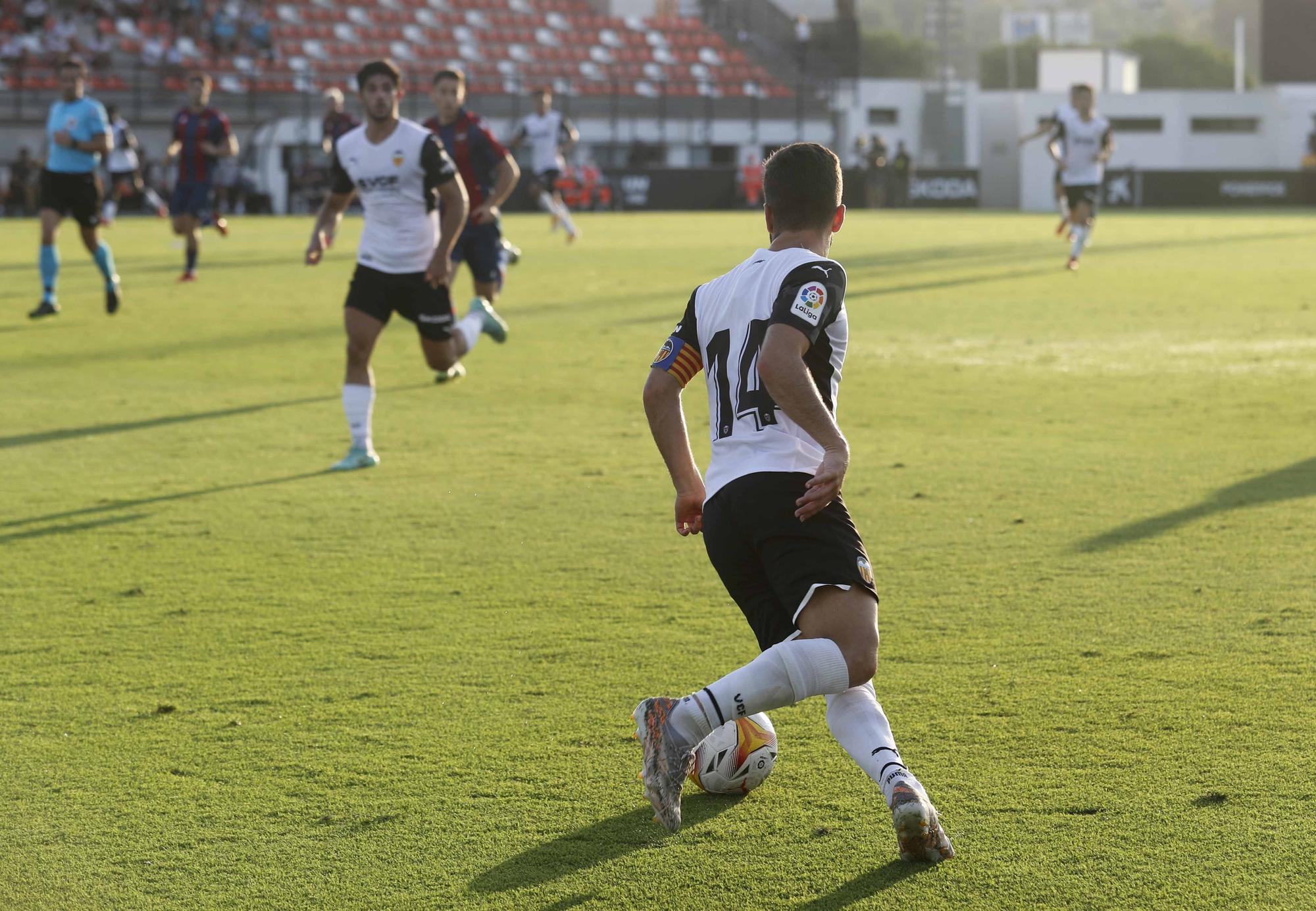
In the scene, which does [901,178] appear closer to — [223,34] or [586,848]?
[223,34]

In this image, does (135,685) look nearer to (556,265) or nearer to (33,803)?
(33,803)

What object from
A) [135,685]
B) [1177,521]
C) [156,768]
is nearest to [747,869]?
[156,768]

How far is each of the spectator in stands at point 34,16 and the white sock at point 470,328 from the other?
3509cm

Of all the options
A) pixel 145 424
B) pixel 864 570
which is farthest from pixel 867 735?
pixel 145 424

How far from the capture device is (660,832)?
11.2 ft

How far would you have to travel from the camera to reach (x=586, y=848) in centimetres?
331

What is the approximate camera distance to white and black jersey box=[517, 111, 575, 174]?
27094 mm

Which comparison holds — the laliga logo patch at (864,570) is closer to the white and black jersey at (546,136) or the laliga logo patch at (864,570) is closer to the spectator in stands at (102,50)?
the white and black jersey at (546,136)

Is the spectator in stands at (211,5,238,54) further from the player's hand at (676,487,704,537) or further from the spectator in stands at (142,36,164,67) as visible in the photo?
the player's hand at (676,487,704,537)

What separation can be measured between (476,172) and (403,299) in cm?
422

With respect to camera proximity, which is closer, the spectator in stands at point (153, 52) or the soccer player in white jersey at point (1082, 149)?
the soccer player in white jersey at point (1082, 149)

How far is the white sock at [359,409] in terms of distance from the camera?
25.9 ft

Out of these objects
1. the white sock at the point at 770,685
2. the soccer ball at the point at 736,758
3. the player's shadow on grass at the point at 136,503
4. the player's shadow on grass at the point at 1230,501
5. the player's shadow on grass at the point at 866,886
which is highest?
the white sock at the point at 770,685

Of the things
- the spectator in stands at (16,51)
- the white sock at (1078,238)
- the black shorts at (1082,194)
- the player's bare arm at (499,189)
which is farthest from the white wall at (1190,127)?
the player's bare arm at (499,189)
